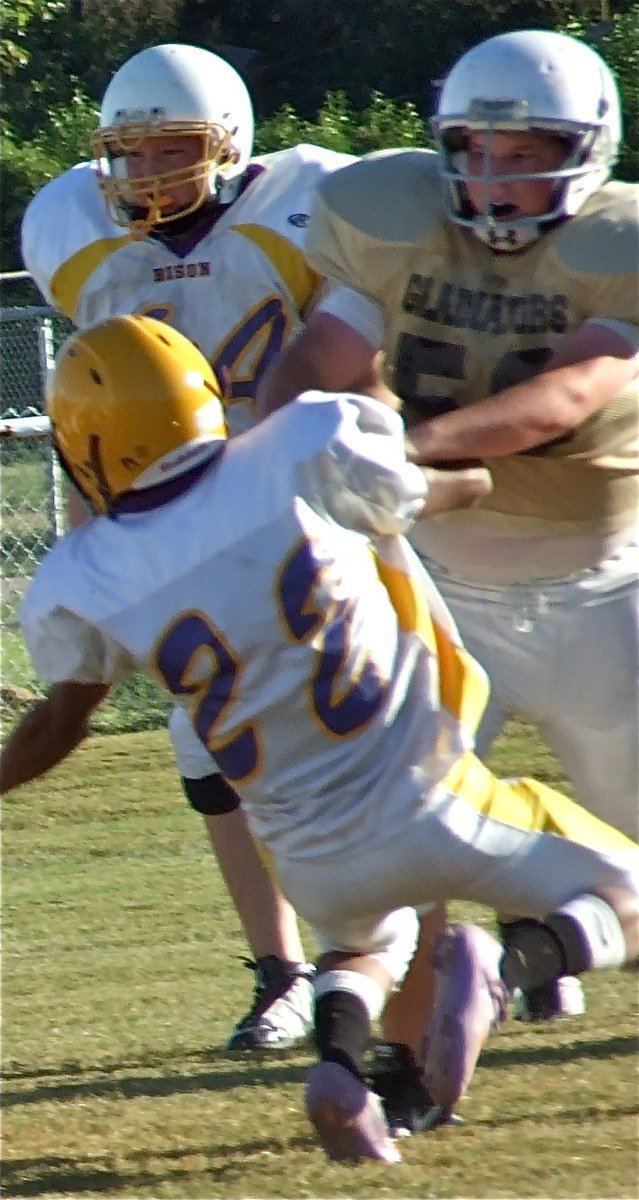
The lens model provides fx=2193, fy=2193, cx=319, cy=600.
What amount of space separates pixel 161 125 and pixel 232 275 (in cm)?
33

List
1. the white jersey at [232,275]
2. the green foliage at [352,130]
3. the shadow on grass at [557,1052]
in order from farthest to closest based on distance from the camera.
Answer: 1. the green foliage at [352,130]
2. the white jersey at [232,275]
3. the shadow on grass at [557,1052]

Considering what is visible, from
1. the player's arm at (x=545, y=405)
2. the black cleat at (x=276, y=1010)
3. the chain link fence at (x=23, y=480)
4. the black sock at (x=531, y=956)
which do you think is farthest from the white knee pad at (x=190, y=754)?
the chain link fence at (x=23, y=480)

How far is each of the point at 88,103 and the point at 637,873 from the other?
18.4m

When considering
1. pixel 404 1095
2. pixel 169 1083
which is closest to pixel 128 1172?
pixel 404 1095

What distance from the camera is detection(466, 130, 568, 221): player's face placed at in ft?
11.5

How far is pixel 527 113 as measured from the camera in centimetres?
349

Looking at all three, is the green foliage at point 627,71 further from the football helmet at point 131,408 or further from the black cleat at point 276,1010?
the football helmet at point 131,408

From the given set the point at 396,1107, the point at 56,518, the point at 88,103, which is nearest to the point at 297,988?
the point at 396,1107

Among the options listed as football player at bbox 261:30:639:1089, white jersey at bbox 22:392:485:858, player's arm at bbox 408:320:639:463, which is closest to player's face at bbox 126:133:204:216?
football player at bbox 261:30:639:1089

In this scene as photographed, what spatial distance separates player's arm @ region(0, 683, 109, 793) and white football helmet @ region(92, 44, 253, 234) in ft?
4.56

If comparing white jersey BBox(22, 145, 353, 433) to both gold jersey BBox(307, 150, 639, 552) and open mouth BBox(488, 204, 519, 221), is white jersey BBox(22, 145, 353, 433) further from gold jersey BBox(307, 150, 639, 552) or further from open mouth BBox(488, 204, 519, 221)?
open mouth BBox(488, 204, 519, 221)

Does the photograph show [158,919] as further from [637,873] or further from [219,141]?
[637,873]

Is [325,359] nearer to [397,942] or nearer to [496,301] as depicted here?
[496,301]

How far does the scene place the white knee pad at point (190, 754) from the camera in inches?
170
